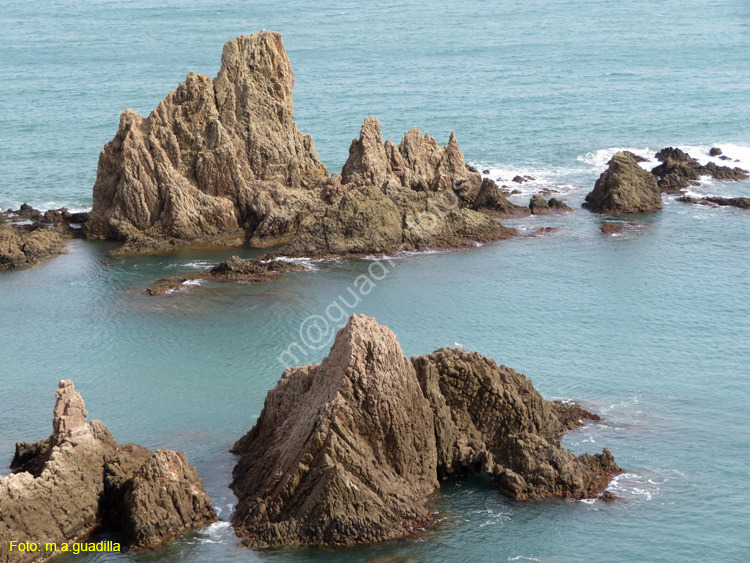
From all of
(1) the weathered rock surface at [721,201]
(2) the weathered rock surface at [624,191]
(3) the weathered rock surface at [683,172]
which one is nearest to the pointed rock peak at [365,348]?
(2) the weathered rock surface at [624,191]

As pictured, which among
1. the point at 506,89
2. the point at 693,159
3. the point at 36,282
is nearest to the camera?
the point at 36,282

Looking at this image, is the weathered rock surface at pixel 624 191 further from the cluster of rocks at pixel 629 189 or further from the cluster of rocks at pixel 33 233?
the cluster of rocks at pixel 33 233

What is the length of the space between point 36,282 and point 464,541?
148 feet

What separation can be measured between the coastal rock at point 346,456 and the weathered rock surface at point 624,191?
164ft

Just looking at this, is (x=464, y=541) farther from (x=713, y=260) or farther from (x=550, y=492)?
(x=713, y=260)

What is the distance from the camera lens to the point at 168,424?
2052 inches

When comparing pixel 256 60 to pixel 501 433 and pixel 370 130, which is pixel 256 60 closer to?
pixel 370 130

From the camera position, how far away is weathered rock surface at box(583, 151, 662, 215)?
8894 cm

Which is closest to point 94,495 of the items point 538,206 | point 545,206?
point 538,206

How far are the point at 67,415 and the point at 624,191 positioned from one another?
191 ft

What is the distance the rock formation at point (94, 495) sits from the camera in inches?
1544

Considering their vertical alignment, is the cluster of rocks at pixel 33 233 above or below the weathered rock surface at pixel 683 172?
below

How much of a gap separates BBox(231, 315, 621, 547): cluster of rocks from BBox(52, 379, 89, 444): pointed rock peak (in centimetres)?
709

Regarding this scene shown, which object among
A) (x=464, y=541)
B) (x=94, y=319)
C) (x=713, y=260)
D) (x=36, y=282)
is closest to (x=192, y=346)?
(x=94, y=319)
